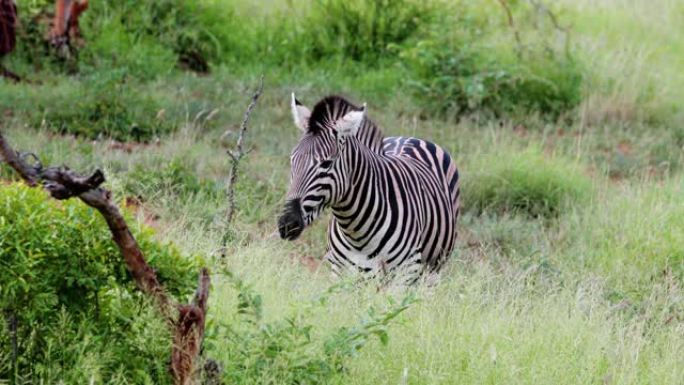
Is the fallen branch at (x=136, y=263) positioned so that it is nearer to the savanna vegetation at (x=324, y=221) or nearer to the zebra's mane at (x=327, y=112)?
the savanna vegetation at (x=324, y=221)

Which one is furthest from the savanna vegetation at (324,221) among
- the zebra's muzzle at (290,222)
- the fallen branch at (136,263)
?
the zebra's muzzle at (290,222)

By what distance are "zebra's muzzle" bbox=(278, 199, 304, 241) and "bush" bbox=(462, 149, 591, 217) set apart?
3691 mm

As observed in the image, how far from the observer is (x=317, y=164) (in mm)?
6469

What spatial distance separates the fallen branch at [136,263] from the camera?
401 cm

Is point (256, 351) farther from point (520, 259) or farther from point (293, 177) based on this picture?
point (520, 259)

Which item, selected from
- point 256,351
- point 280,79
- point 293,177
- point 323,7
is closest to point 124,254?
point 256,351

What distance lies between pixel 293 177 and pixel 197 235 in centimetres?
88

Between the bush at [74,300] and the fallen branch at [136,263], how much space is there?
120 mm

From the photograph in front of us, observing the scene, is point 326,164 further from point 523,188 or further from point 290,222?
point 523,188

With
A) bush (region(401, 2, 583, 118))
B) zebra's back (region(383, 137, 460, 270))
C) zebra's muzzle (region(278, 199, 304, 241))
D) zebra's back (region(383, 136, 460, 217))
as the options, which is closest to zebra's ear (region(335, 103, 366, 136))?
zebra's muzzle (region(278, 199, 304, 241))

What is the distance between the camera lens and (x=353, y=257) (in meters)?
6.96

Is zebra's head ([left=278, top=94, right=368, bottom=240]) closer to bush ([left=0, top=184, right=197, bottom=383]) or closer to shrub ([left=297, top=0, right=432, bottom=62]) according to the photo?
bush ([left=0, top=184, right=197, bottom=383])

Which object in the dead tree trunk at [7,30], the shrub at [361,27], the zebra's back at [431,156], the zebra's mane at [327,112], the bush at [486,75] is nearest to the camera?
the zebra's mane at [327,112]

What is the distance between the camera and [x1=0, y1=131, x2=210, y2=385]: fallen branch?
13.2ft
